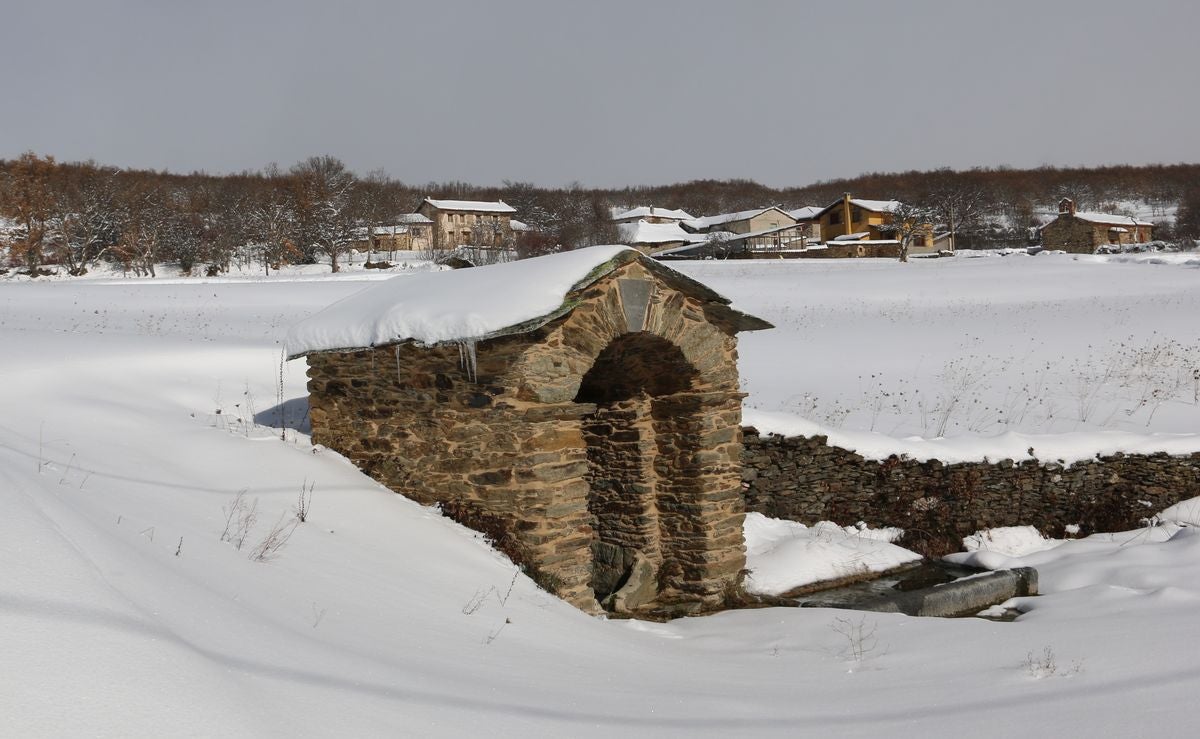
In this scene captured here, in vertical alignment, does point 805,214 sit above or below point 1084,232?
above

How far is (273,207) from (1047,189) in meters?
91.9

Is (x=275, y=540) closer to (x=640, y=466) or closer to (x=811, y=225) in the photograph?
(x=640, y=466)

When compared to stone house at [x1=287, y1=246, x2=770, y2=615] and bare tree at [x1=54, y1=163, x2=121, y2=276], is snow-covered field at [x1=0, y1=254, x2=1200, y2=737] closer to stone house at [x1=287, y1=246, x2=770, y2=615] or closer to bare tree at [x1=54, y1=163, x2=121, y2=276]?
stone house at [x1=287, y1=246, x2=770, y2=615]

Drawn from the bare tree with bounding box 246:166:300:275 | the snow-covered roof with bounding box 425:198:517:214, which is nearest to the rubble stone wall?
the bare tree with bounding box 246:166:300:275

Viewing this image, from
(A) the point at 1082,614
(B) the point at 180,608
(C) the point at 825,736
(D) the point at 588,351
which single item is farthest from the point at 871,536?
(B) the point at 180,608

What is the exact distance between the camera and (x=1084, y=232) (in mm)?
61156

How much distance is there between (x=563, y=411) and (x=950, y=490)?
23.8ft

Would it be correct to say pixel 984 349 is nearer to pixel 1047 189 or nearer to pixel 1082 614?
pixel 1082 614

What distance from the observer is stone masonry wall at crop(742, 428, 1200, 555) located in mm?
11492

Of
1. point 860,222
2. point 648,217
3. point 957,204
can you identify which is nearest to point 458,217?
point 648,217

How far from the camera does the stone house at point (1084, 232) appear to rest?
60719 mm

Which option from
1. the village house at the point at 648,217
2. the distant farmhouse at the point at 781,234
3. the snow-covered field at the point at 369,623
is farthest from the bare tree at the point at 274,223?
the snow-covered field at the point at 369,623

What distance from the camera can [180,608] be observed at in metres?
3.34

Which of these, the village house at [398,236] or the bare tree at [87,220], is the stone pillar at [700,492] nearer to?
the village house at [398,236]
